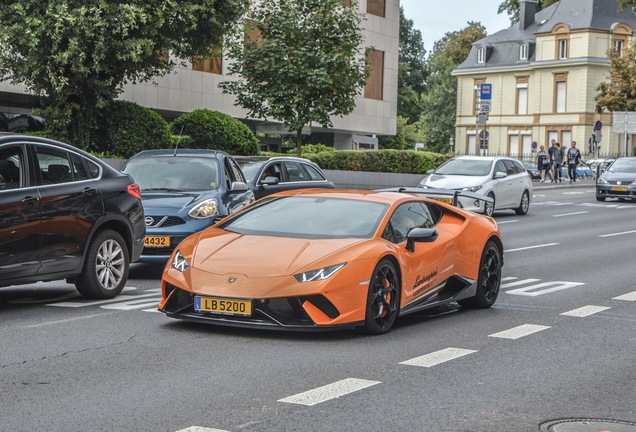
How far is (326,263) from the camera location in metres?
9.16

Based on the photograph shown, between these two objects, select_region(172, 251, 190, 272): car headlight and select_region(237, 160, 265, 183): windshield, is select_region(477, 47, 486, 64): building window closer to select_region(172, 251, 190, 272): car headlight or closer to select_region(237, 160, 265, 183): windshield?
select_region(237, 160, 265, 183): windshield

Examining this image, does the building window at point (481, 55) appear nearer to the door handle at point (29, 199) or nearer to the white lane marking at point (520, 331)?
the white lane marking at point (520, 331)

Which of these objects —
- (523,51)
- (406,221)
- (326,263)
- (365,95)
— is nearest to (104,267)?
(406,221)

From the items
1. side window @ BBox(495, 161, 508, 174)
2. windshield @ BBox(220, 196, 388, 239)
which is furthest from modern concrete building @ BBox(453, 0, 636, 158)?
windshield @ BBox(220, 196, 388, 239)

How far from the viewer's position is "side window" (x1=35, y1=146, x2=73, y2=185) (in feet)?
35.9

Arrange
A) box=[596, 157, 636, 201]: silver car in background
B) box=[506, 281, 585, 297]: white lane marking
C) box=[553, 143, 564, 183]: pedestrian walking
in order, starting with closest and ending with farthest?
box=[506, 281, 585, 297]: white lane marking
box=[596, 157, 636, 201]: silver car in background
box=[553, 143, 564, 183]: pedestrian walking

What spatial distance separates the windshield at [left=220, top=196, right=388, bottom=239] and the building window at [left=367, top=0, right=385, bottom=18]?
4740cm

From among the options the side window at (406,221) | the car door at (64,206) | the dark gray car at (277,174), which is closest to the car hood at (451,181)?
the dark gray car at (277,174)

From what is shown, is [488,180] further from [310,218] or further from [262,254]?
[262,254]

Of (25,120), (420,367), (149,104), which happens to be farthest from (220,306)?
(149,104)

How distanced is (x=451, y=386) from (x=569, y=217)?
2340cm

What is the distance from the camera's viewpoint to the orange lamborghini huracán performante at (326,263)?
9023mm

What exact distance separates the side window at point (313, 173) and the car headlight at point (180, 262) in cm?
1153

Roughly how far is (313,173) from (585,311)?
33.7 feet
